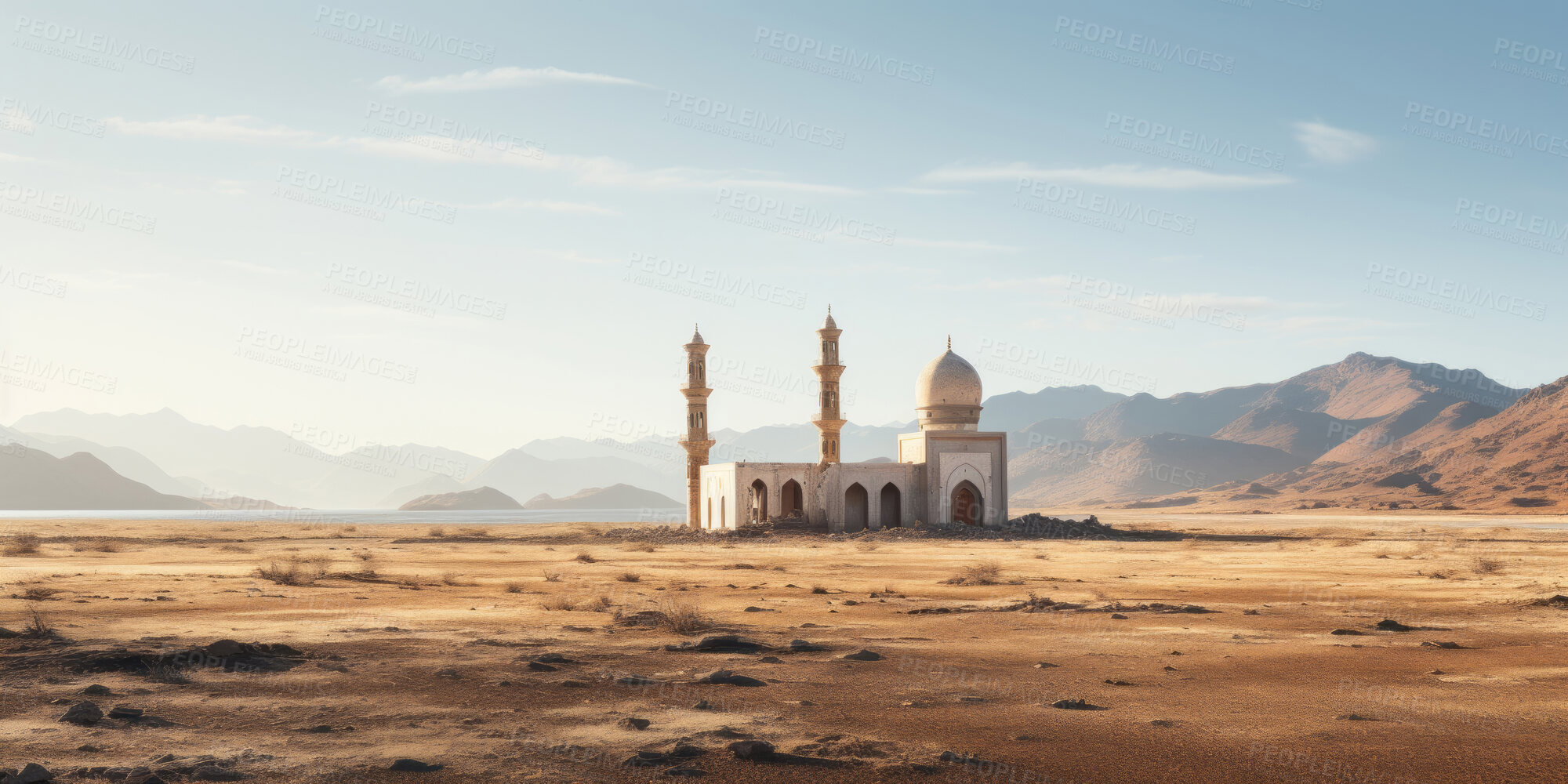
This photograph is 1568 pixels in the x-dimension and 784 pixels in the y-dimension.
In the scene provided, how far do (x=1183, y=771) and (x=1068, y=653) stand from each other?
5944mm

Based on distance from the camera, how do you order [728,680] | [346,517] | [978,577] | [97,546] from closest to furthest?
[728,680], [978,577], [97,546], [346,517]

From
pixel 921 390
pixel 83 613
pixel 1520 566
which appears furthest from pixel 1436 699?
pixel 921 390

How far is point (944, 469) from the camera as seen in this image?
186 feet

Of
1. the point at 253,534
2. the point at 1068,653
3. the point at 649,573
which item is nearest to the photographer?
the point at 1068,653

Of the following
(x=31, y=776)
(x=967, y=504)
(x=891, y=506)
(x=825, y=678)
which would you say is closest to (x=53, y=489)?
(x=891, y=506)

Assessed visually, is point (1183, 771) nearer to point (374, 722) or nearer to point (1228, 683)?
point (1228, 683)

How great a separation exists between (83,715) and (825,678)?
6.90 m

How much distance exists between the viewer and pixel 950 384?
6031cm

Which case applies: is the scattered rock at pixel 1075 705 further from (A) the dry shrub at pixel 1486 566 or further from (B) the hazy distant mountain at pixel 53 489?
(B) the hazy distant mountain at pixel 53 489

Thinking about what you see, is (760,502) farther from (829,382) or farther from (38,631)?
(38,631)

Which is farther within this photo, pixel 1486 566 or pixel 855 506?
pixel 855 506

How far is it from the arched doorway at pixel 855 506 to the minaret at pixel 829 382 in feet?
13.2

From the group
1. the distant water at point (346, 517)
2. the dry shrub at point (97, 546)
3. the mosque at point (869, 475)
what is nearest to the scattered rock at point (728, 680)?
the dry shrub at point (97, 546)

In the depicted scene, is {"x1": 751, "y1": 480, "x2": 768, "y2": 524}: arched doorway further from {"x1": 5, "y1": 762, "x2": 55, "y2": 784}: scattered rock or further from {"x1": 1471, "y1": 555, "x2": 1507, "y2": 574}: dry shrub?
{"x1": 5, "y1": 762, "x2": 55, "y2": 784}: scattered rock
